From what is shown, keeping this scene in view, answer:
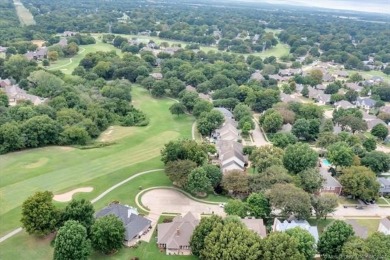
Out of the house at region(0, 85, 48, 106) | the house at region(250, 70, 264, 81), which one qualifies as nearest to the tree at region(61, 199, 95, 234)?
the house at region(0, 85, 48, 106)

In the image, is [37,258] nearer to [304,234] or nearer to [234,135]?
[304,234]

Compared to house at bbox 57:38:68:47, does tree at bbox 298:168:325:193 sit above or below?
above

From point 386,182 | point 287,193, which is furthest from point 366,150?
point 287,193

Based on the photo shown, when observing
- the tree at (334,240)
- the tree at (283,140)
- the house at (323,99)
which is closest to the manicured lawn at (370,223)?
the tree at (334,240)

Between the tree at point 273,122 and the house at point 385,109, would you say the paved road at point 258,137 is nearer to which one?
the tree at point 273,122

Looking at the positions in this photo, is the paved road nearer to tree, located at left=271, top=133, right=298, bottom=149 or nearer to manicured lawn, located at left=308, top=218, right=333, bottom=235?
tree, located at left=271, top=133, right=298, bottom=149

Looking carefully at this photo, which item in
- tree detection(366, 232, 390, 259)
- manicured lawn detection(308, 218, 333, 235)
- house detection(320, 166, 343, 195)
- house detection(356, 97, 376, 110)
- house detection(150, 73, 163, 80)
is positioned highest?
tree detection(366, 232, 390, 259)
